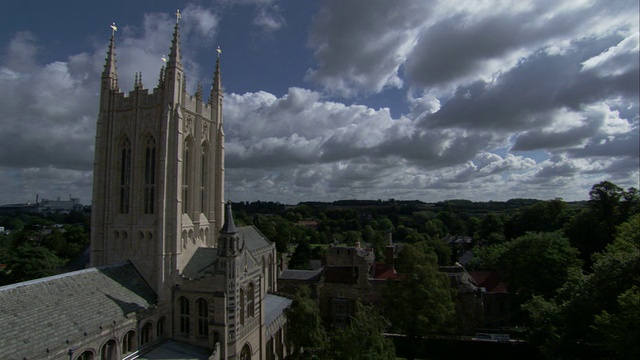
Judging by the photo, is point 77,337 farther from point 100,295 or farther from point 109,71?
point 109,71

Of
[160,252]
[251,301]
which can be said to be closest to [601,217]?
[251,301]

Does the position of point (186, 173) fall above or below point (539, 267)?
above

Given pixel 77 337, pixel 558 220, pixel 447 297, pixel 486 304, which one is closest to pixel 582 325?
pixel 447 297

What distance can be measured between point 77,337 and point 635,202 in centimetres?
6196

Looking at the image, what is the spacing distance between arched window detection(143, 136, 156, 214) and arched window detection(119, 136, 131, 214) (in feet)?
5.09

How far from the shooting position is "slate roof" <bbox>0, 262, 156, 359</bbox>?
16.2 metres

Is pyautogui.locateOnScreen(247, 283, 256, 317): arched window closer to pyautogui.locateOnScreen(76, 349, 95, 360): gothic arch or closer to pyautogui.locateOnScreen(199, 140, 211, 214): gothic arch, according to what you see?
pyautogui.locateOnScreen(199, 140, 211, 214): gothic arch

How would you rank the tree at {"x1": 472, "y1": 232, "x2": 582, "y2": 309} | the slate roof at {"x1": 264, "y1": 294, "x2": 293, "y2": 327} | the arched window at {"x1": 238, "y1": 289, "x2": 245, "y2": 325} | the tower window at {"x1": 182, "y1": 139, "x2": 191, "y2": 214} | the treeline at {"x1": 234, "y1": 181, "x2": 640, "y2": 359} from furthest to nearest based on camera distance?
the tree at {"x1": 472, "y1": 232, "x2": 582, "y2": 309} → the slate roof at {"x1": 264, "y1": 294, "x2": 293, "y2": 327} → the tower window at {"x1": 182, "y1": 139, "x2": 191, "y2": 214} → the arched window at {"x1": 238, "y1": 289, "x2": 245, "y2": 325} → the treeline at {"x1": 234, "y1": 181, "x2": 640, "y2": 359}

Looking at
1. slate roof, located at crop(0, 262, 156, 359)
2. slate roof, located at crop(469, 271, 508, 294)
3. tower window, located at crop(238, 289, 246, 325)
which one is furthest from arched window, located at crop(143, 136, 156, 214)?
slate roof, located at crop(469, 271, 508, 294)

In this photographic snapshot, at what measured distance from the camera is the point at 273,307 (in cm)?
3569

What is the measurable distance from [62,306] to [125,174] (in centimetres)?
1150

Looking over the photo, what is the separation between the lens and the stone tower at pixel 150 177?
84.5 feet

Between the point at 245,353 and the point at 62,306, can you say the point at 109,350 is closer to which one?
the point at 62,306

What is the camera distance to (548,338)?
2633cm
